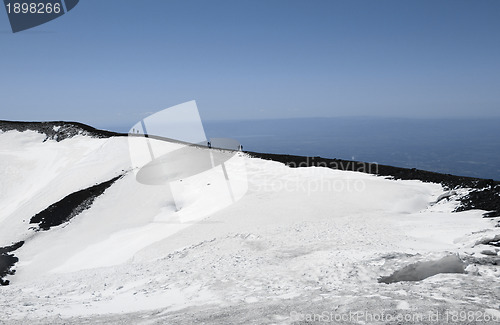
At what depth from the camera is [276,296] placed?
9.62m

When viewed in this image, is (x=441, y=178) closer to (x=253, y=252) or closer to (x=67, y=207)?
(x=253, y=252)

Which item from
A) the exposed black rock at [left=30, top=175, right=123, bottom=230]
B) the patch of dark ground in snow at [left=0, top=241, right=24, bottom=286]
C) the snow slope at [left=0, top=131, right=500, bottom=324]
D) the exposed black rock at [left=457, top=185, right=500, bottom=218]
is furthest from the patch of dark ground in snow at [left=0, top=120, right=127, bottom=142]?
the exposed black rock at [left=457, top=185, right=500, bottom=218]

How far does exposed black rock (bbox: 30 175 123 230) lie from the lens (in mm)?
28516

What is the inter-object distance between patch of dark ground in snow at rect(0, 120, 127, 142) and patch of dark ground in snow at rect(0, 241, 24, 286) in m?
29.0

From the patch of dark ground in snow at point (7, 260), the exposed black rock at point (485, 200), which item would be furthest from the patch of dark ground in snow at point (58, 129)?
the exposed black rock at point (485, 200)

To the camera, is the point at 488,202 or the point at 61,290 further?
the point at 488,202

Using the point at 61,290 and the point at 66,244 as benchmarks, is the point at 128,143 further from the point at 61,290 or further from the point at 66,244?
the point at 61,290

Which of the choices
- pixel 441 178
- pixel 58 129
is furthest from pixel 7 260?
pixel 58 129

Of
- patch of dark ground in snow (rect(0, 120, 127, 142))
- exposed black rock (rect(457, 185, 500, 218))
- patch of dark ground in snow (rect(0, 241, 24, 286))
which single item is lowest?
patch of dark ground in snow (rect(0, 241, 24, 286))

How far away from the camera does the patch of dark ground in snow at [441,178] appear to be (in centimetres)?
1903

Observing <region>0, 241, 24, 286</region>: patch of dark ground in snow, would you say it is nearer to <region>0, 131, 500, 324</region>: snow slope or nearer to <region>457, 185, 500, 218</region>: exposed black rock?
<region>0, 131, 500, 324</region>: snow slope

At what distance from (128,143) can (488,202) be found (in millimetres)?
42697

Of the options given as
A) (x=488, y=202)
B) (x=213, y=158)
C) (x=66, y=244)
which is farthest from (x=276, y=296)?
(x=213, y=158)

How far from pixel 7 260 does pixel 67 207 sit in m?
8.40
